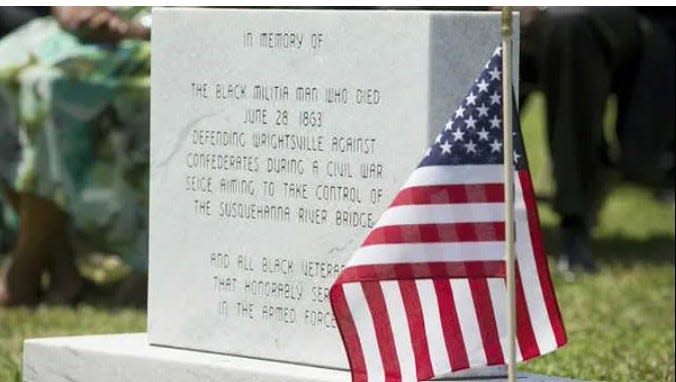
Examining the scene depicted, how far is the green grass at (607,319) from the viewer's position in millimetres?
6328

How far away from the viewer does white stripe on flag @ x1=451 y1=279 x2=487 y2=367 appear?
172 inches

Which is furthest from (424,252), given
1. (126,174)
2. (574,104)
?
A: (574,104)

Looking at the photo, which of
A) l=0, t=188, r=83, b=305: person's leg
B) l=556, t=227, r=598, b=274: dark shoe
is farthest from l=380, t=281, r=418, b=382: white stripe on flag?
l=556, t=227, r=598, b=274: dark shoe

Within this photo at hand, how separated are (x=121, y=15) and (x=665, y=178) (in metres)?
3.97

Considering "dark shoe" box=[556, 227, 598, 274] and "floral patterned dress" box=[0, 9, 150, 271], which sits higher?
"floral patterned dress" box=[0, 9, 150, 271]

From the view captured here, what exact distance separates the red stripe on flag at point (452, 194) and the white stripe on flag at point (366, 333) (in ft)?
0.73

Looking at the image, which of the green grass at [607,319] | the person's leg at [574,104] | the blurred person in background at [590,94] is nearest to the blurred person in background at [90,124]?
the green grass at [607,319]

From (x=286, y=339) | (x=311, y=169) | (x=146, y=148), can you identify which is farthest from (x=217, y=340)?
(x=146, y=148)

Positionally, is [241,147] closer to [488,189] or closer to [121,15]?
[488,189]

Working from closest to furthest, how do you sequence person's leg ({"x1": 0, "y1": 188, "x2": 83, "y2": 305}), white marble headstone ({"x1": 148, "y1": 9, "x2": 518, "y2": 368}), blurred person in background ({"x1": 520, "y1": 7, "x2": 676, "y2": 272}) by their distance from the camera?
white marble headstone ({"x1": 148, "y1": 9, "x2": 518, "y2": 368}), person's leg ({"x1": 0, "y1": 188, "x2": 83, "y2": 305}), blurred person in background ({"x1": 520, "y1": 7, "x2": 676, "y2": 272})

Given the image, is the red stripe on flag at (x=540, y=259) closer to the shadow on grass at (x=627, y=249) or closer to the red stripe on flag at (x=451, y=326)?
the red stripe on flag at (x=451, y=326)

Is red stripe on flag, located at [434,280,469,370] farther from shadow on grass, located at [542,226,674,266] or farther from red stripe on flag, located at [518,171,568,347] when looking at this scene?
shadow on grass, located at [542,226,674,266]

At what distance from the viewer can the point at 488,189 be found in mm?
4320

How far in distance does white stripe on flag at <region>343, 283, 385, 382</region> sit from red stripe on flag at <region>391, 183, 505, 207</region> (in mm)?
223
